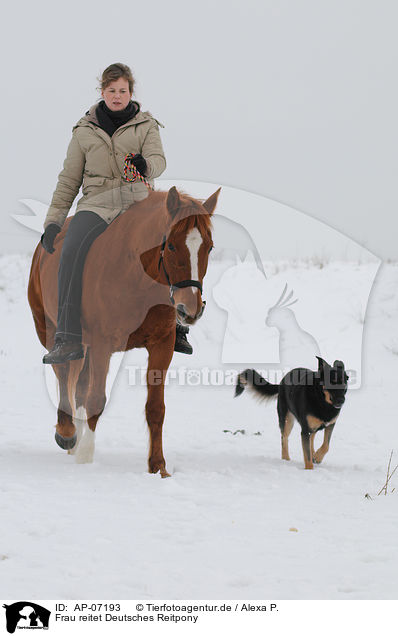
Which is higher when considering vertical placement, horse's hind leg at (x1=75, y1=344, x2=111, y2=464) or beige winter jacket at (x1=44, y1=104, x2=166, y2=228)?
beige winter jacket at (x1=44, y1=104, x2=166, y2=228)

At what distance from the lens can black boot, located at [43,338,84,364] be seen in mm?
4821

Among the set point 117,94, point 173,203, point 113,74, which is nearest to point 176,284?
point 173,203

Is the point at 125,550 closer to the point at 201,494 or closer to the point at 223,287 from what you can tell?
the point at 201,494

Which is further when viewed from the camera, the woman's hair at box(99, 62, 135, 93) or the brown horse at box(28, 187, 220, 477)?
the woman's hair at box(99, 62, 135, 93)

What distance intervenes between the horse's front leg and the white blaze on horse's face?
1.02 m

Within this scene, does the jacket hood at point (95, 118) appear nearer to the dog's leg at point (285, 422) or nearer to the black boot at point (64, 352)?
the black boot at point (64, 352)

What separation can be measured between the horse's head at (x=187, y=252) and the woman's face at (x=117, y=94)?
52.8 inches

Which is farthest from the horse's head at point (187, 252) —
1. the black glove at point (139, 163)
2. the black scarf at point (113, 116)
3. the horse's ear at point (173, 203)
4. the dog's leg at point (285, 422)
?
the dog's leg at point (285, 422)

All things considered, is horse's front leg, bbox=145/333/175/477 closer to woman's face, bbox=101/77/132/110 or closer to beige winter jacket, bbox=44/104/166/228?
beige winter jacket, bbox=44/104/166/228

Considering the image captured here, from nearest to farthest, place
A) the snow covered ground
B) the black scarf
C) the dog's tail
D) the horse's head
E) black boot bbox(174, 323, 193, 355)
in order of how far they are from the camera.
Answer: the snow covered ground < the horse's head < the black scarf < black boot bbox(174, 323, 193, 355) < the dog's tail

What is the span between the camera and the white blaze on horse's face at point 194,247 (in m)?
4.20

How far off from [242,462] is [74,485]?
6.03ft

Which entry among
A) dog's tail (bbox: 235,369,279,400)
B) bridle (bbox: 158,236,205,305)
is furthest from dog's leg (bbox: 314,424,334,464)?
bridle (bbox: 158,236,205,305)
